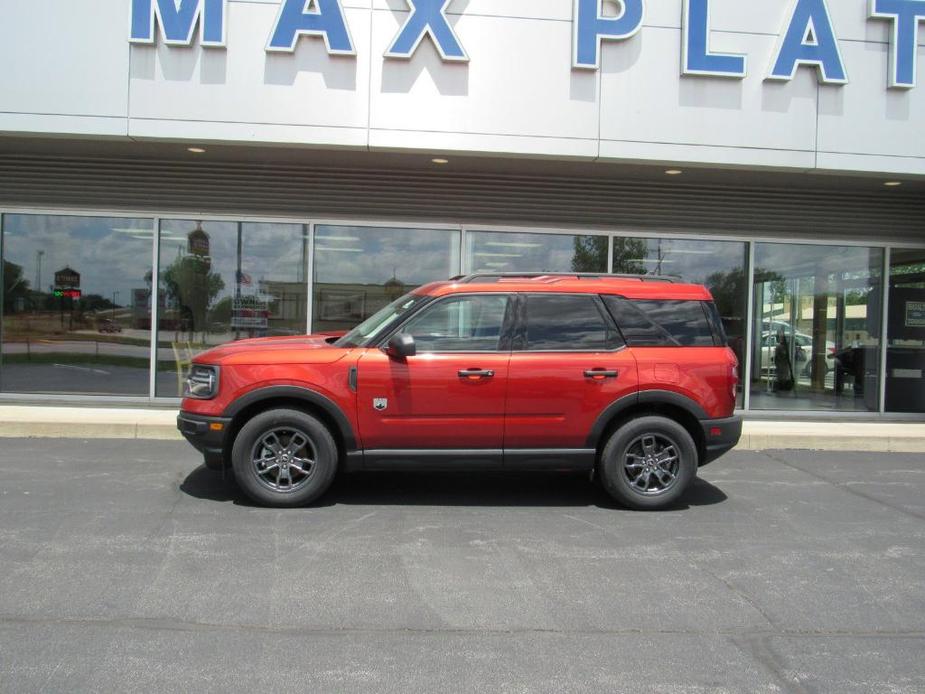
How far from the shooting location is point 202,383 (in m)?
6.14

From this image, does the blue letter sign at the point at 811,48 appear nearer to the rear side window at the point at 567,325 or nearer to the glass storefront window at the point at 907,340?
the glass storefront window at the point at 907,340

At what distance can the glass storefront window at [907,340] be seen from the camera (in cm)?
1209

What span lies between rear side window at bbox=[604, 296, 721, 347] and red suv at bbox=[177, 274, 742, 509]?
0.01 meters

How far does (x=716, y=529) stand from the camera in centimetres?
582

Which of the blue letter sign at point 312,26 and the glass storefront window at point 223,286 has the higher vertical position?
the blue letter sign at point 312,26

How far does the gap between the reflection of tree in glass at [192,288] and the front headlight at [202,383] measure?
5.37m

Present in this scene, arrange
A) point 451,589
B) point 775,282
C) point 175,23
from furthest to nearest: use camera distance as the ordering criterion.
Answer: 1. point 775,282
2. point 175,23
3. point 451,589

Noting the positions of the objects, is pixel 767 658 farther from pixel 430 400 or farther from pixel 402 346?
pixel 402 346

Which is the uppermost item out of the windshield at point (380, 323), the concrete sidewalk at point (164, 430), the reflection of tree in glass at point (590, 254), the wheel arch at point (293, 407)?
the reflection of tree in glass at point (590, 254)

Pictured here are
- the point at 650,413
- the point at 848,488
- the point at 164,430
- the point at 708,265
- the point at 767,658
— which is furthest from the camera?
the point at 708,265

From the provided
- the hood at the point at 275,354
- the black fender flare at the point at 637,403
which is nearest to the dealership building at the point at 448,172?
the hood at the point at 275,354

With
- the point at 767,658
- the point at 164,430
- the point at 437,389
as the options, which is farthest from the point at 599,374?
the point at 164,430

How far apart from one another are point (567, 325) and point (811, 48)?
6256 mm

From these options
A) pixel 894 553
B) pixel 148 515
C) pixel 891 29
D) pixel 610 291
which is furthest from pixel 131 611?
pixel 891 29
